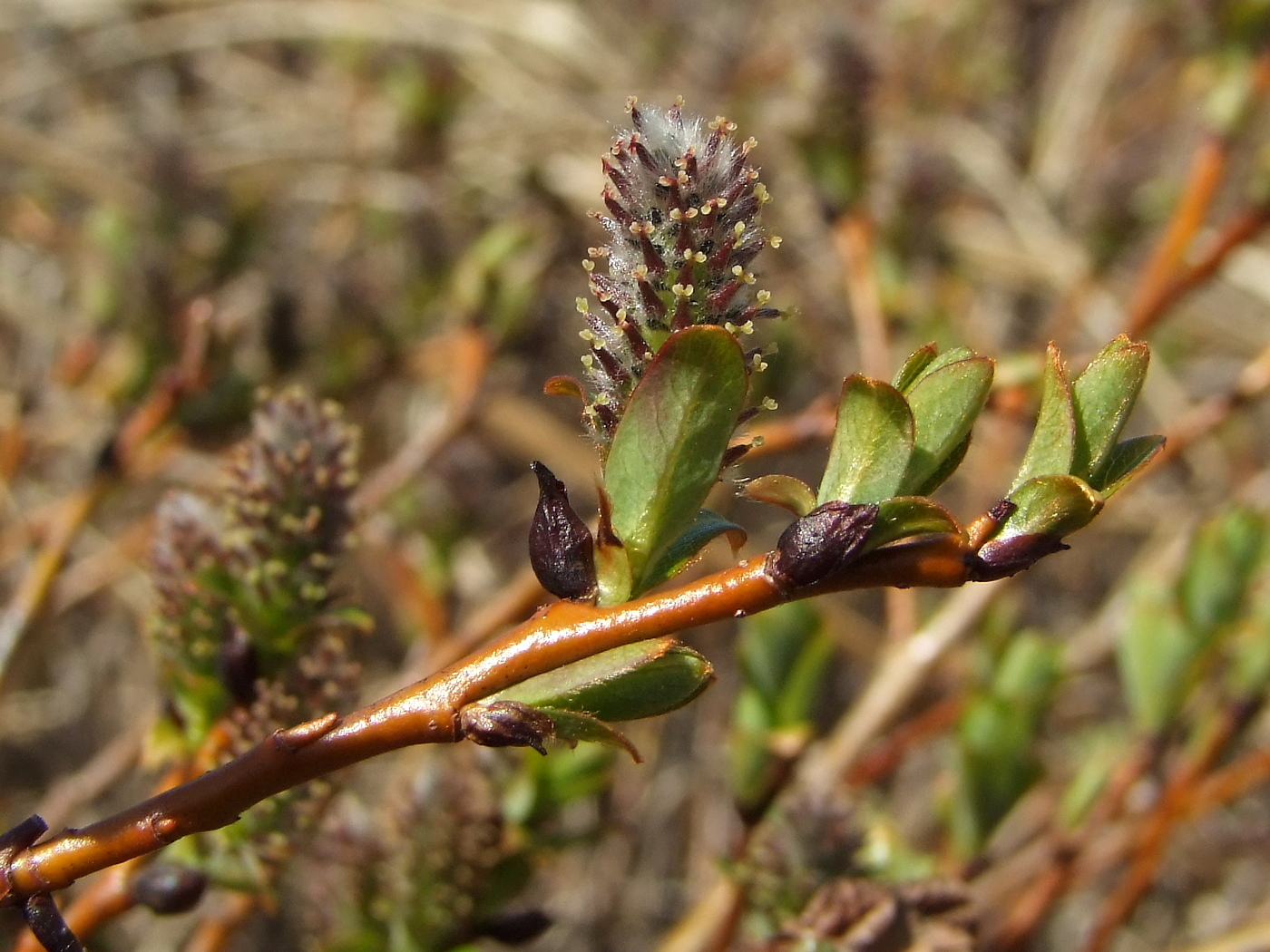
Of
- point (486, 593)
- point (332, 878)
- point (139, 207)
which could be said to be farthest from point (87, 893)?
point (139, 207)

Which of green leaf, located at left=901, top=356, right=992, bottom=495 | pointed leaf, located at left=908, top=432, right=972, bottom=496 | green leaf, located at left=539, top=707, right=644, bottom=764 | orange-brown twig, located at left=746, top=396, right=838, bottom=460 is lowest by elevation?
green leaf, located at left=539, top=707, right=644, bottom=764

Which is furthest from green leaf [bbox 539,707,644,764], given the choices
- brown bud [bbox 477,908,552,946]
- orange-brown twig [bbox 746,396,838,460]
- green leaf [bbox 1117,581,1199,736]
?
green leaf [bbox 1117,581,1199,736]

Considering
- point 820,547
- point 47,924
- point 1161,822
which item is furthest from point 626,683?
point 1161,822

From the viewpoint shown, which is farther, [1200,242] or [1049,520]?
[1200,242]

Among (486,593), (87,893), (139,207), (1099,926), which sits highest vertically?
(139,207)

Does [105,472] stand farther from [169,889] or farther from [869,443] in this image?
[869,443]

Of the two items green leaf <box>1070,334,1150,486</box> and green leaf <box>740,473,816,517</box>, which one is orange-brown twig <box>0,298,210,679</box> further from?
green leaf <box>1070,334,1150,486</box>

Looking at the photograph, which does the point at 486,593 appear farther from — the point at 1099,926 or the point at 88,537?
the point at 1099,926
